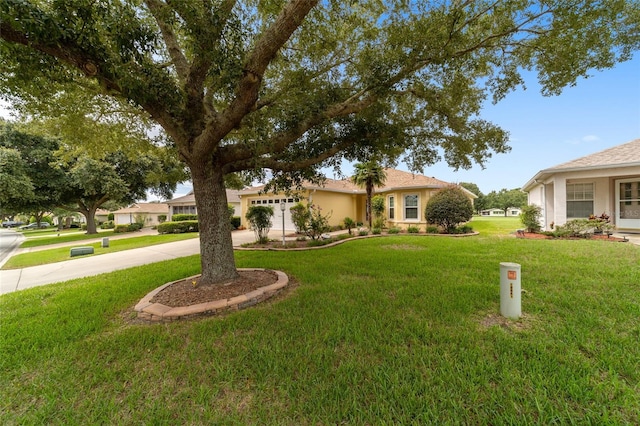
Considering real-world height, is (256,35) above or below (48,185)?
above

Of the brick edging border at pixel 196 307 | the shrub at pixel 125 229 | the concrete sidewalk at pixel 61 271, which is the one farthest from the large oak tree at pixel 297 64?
the shrub at pixel 125 229

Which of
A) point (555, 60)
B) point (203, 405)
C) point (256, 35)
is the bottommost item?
point (203, 405)

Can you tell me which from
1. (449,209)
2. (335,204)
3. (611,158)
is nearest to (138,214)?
(335,204)

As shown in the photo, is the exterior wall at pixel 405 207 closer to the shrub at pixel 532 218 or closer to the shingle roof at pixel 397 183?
the shingle roof at pixel 397 183

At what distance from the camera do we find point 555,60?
4.96 metres

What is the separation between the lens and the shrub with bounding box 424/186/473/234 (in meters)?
12.5

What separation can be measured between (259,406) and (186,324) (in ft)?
6.86

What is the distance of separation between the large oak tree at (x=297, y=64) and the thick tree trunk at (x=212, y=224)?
0.8 inches

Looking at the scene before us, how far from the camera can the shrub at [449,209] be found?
40.9 ft

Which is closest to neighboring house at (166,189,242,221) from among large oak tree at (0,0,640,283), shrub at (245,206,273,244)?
shrub at (245,206,273,244)

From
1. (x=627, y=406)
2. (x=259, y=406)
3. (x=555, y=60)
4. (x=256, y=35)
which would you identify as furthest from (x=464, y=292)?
(x=256, y=35)

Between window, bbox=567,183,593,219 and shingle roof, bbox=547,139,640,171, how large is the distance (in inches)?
55.7

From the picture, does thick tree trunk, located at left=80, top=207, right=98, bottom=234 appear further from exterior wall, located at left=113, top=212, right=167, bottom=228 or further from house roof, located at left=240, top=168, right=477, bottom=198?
house roof, located at left=240, top=168, right=477, bottom=198

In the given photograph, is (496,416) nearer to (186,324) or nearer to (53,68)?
(186,324)
